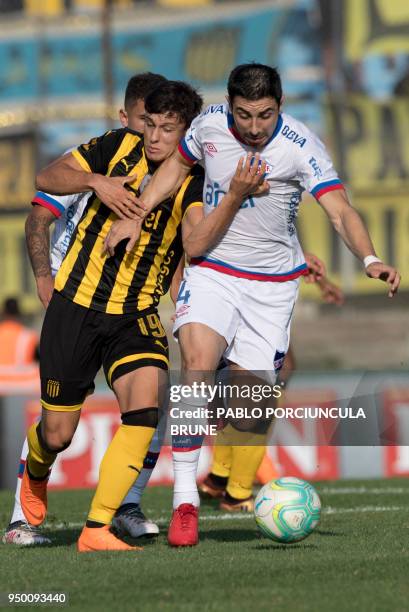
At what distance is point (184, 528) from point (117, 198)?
1695mm

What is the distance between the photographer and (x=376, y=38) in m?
32.2

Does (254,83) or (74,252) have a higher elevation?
(254,83)

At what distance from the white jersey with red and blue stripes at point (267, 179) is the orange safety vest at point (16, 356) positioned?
705 centimetres

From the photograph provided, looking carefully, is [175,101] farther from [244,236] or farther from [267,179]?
[244,236]

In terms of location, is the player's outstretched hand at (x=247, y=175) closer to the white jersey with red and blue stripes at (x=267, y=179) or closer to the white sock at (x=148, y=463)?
the white jersey with red and blue stripes at (x=267, y=179)

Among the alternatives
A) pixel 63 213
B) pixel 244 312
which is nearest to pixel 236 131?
pixel 244 312

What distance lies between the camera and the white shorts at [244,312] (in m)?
7.05

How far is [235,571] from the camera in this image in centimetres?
577

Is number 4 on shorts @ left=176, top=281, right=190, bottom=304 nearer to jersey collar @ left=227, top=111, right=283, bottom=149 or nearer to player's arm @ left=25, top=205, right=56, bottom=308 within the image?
player's arm @ left=25, top=205, right=56, bottom=308

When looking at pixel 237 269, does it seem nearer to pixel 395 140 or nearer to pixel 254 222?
pixel 254 222

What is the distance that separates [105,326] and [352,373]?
6.62m

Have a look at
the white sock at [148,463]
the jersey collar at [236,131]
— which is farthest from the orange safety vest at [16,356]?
the jersey collar at [236,131]

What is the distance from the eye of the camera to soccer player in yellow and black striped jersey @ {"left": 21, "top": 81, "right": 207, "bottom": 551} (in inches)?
261

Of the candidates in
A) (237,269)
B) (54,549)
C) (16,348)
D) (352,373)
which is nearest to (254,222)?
(237,269)
